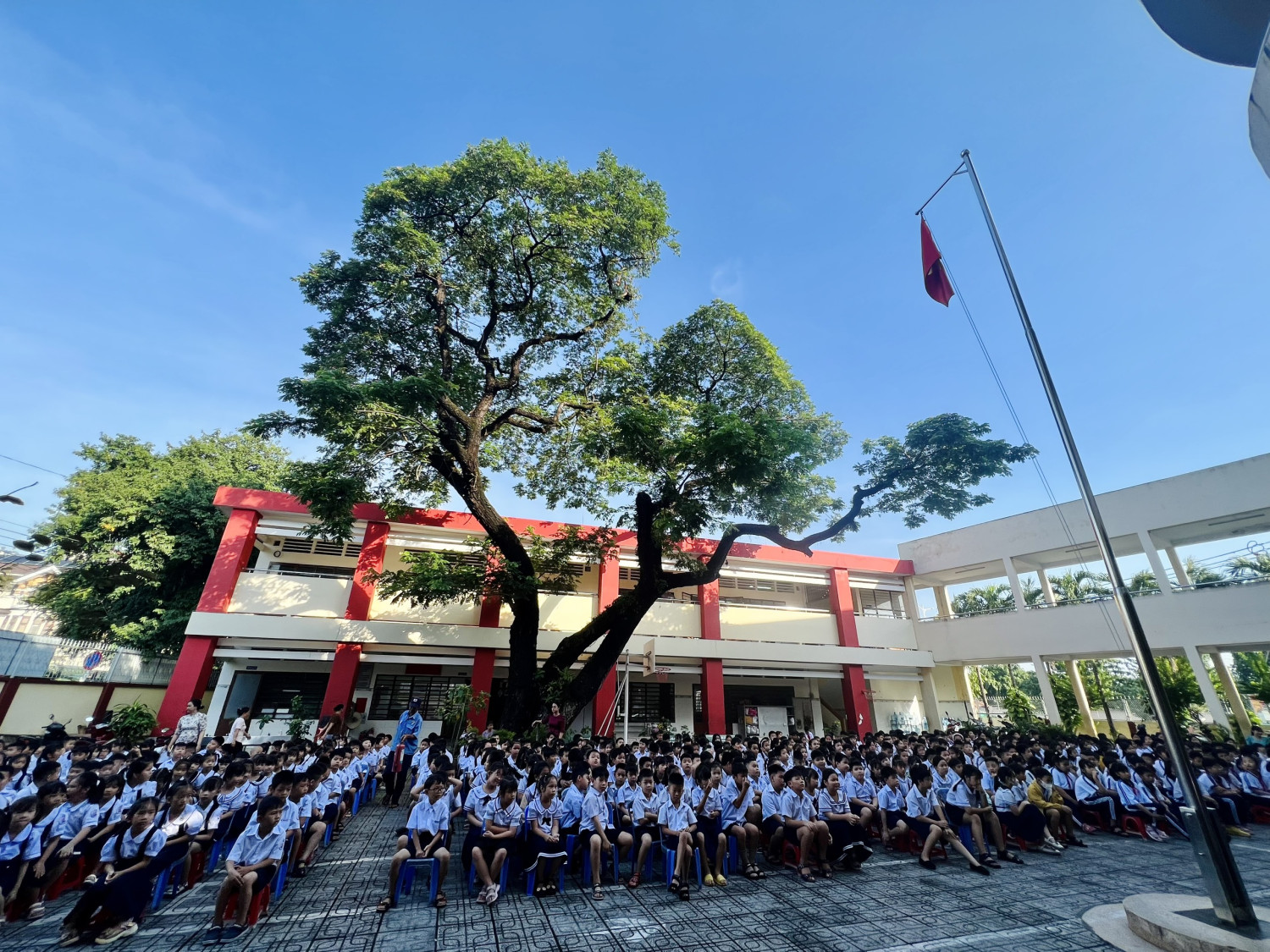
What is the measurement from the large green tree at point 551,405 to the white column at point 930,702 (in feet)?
29.5

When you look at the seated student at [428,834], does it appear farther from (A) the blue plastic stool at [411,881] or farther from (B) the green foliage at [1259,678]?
(B) the green foliage at [1259,678]

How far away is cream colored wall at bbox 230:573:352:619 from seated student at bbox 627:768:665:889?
35.2 feet

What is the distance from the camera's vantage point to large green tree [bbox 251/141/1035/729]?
11312mm

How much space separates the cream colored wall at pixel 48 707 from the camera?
40.8 feet

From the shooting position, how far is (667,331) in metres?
14.3

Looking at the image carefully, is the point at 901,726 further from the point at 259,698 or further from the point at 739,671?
the point at 259,698

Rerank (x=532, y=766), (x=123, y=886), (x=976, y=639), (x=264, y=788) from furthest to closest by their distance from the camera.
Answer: (x=976, y=639) < (x=532, y=766) < (x=264, y=788) < (x=123, y=886)

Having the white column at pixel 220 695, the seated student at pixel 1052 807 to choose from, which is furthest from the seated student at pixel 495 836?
the white column at pixel 220 695

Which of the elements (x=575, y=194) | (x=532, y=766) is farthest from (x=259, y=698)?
(x=575, y=194)

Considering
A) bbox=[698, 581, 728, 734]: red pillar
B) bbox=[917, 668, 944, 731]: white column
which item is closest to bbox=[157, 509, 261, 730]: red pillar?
bbox=[698, 581, 728, 734]: red pillar

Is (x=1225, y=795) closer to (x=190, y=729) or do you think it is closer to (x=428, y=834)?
(x=428, y=834)

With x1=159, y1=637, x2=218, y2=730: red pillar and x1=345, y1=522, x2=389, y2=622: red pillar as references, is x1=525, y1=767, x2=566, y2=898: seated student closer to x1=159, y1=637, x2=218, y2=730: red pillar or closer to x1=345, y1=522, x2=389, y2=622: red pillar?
x1=345, y1=522, x2=389, y2=622: red pillar

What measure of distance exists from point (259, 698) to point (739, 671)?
45.9 ft

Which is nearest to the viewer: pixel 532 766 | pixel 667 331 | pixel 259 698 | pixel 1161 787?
pixel 532 766
